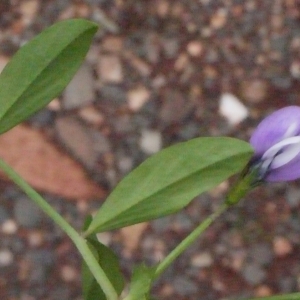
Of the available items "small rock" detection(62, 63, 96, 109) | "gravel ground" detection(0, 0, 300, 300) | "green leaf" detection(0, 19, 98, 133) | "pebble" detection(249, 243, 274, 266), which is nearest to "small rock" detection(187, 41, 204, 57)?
"gravel ground" detection(0, 0, 300, 300)

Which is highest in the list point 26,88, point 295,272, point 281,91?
point 26,88

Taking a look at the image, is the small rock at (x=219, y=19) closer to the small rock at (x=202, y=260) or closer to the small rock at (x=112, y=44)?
the small rock at (x=112, y=44)

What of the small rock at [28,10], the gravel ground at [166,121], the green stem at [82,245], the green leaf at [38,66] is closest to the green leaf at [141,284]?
the green stem at [82,245]

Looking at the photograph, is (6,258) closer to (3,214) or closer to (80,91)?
(3,214)

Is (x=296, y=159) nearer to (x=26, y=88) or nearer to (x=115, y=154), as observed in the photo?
(x=26, y=88)

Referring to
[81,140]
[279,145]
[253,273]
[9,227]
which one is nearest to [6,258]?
[9,227]

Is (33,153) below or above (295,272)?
above

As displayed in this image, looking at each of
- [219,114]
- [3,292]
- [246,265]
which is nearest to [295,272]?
[246,265]
